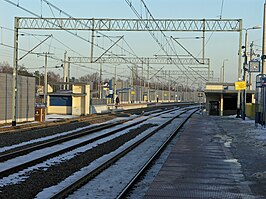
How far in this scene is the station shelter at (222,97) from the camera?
5819 cm

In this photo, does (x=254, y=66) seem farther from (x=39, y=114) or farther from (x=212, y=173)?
(x=212, y=173)

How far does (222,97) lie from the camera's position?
202 feet

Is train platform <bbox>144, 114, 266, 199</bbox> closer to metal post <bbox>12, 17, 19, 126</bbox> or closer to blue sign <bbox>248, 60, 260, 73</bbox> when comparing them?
metal post <bbox>12, 17, 19, 126</bbox>

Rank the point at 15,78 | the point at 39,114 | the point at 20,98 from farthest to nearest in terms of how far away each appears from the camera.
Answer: the point at 39,114 → the point at 20,98 → the point at 15,78

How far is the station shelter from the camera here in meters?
58.2

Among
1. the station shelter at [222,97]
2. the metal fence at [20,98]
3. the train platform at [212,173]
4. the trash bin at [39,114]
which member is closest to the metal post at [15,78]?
the metal fence at [20,98]

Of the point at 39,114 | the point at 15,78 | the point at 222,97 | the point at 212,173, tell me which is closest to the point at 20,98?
the point at 39,114

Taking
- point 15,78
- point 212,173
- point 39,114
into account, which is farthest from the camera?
point 39,114

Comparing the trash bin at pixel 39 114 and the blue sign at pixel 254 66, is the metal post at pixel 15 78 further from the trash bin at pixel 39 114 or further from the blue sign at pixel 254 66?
the blue sign at pixel 254 66

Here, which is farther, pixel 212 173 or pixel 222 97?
pixel 222 97

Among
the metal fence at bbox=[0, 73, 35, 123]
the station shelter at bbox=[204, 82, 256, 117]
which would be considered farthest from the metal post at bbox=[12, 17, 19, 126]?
the station shelter at bbox=[204, 82, 256, 117]

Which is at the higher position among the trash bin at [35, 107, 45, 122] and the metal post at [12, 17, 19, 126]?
the metal post at [12, 17, 19, 126]

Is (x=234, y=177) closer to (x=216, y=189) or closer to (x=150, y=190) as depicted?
(x=216, y=189)

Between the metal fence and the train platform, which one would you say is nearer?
the train platform
